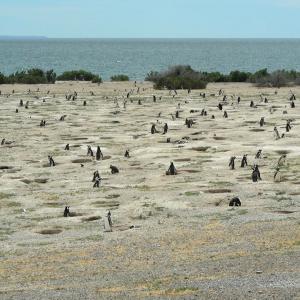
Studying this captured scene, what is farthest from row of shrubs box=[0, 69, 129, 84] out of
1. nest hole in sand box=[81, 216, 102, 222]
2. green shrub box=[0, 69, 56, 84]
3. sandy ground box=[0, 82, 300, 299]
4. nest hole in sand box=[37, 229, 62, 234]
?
nest hole in sand box=[37, 229, 62, 234]

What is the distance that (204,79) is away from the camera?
60312 millimetres

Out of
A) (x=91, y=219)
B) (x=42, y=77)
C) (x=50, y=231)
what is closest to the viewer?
(x=50, y=231)

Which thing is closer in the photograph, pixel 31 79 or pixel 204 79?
pixel 31 79

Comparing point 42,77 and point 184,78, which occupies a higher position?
point 184,78

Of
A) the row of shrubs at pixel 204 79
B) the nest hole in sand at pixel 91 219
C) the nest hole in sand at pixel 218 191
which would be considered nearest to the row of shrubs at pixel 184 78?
the row of shrubs at pixel 204 79

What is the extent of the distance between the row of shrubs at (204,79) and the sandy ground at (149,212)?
19.5m

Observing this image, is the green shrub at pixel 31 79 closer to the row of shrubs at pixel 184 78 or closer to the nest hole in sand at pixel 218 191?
the row of shrubs at pixel 184 78

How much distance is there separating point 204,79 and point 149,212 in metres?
44.1

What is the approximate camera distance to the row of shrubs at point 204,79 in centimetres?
5469

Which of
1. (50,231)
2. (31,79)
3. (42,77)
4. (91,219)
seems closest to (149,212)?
(91,219)

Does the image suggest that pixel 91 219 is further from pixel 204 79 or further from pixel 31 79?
pixel 204 79

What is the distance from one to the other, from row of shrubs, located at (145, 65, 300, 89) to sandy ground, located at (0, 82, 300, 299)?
19.5 metres

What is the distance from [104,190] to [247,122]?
47.2 ft

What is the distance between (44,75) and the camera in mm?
63844
